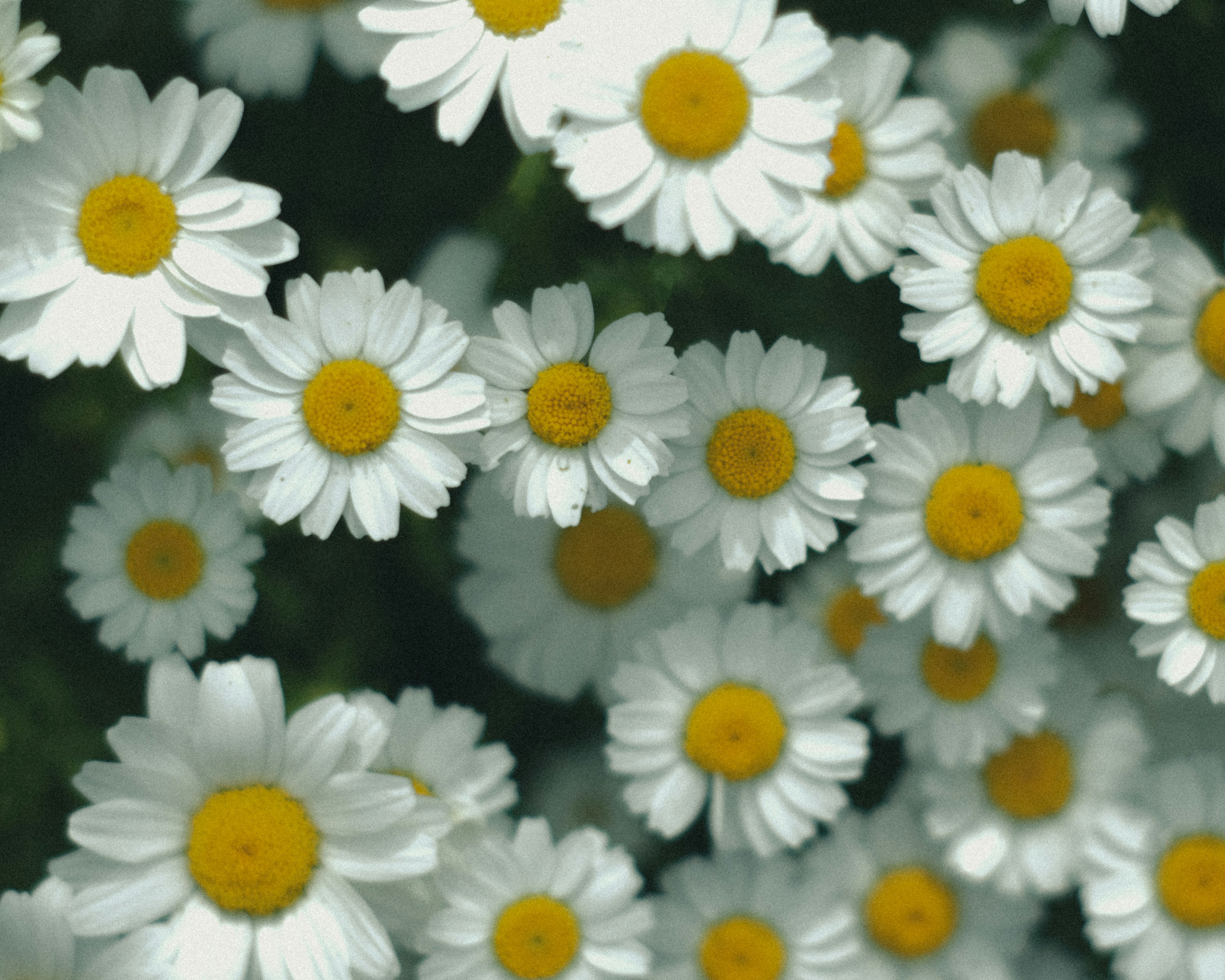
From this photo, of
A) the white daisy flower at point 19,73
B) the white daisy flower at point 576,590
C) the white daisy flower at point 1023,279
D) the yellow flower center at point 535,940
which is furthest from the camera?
the white daisy flower at point 576,590

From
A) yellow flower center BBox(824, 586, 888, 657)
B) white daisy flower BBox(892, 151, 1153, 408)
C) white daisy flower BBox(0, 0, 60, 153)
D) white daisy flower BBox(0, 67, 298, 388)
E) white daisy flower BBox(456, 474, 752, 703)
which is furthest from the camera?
yellow flower center BBox(824, 586, 888, 657)

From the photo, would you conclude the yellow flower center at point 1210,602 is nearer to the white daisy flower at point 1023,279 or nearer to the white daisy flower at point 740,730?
the white daisy flower at point 1023,279

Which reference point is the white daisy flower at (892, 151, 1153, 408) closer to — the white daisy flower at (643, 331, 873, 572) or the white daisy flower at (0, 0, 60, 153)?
the white daisy flower at (643, 331, 873, 572)

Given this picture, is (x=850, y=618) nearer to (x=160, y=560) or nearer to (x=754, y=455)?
(x=754, y=455)

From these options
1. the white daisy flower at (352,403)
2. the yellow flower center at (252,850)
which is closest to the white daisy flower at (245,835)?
the yellow flower center at (252,850)

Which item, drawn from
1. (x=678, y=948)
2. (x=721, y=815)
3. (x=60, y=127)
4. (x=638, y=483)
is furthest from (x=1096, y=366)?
(x=60, y=127)

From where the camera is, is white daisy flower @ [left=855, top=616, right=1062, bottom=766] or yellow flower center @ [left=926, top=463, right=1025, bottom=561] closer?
yellow flower center @ [left=926, top=463, right=1025, bottom=561]

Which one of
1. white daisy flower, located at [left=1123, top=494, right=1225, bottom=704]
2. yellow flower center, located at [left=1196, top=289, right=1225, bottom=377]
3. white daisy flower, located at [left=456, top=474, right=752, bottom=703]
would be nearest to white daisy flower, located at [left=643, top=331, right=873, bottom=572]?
white daisy flower, located at [left=456, top=474, right=752, bottom=703]
